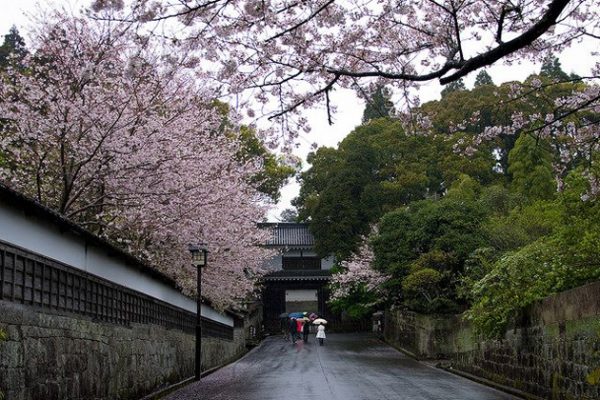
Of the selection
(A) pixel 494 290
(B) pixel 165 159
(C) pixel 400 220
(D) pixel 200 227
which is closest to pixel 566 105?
(A) pixel 494 290

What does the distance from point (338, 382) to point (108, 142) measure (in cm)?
806

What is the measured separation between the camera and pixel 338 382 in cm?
1664

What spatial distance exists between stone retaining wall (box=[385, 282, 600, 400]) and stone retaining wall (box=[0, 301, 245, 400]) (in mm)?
5689

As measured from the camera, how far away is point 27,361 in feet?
24.1

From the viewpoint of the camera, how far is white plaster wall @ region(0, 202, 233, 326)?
751 cm

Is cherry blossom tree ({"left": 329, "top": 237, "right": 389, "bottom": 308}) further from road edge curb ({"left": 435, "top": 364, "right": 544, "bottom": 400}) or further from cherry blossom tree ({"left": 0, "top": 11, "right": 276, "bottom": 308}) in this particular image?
cherry blossom tree ({"left": 0, "top": 11, "right": 276, "bottom": 308})

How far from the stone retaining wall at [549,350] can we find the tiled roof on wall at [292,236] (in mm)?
35709

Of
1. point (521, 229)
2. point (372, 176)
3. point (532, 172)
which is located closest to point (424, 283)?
point (521, 229)

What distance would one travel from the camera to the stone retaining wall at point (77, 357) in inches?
278

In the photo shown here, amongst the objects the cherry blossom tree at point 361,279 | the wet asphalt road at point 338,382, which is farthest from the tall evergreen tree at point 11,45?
the wet asphalt road at point 338,382

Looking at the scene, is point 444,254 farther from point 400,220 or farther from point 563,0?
point 563,0

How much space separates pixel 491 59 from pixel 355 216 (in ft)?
126

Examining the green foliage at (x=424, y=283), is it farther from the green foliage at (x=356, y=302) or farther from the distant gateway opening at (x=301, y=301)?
the distant gateway opening at (x=301, y=301)

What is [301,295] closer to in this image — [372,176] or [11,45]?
[372,176]
